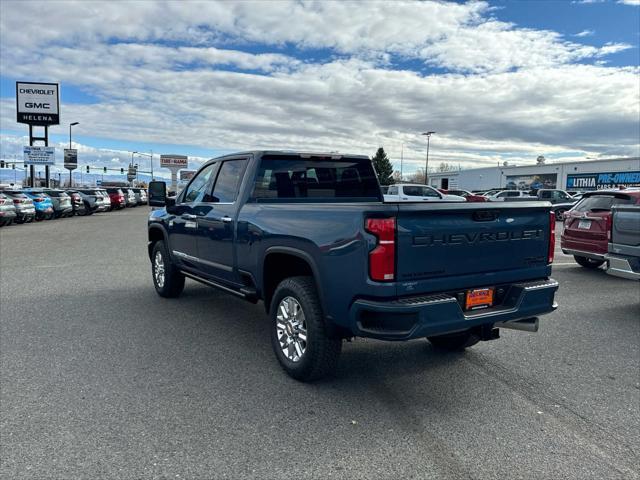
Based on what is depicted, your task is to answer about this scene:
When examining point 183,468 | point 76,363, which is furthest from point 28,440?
point 76,363

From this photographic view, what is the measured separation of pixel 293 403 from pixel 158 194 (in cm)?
404

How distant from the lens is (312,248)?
395 centimetres

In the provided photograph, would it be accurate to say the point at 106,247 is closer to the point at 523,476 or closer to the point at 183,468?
the point at 183,468

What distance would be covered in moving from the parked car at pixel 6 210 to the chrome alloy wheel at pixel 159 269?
15.8 metres

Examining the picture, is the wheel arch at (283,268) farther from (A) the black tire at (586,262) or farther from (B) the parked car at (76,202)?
(B) the parked car at (76,202)

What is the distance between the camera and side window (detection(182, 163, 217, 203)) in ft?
20.2

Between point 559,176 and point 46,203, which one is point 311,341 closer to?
point 46,203

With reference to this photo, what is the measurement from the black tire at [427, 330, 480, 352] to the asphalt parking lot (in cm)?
12

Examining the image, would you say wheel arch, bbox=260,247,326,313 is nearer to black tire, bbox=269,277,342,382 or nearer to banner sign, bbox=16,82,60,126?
black tire, bbox=269,277,342,382

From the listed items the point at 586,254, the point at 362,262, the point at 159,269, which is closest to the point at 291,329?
the point at 362,262

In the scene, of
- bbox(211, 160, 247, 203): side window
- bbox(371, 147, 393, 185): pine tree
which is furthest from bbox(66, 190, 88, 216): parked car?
bbox(371, 147, 393, 185): pine tree

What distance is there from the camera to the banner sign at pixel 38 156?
47.7m

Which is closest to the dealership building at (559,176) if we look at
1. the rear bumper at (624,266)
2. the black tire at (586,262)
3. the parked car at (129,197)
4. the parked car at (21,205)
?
the black tire at (586,262)

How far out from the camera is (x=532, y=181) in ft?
206
